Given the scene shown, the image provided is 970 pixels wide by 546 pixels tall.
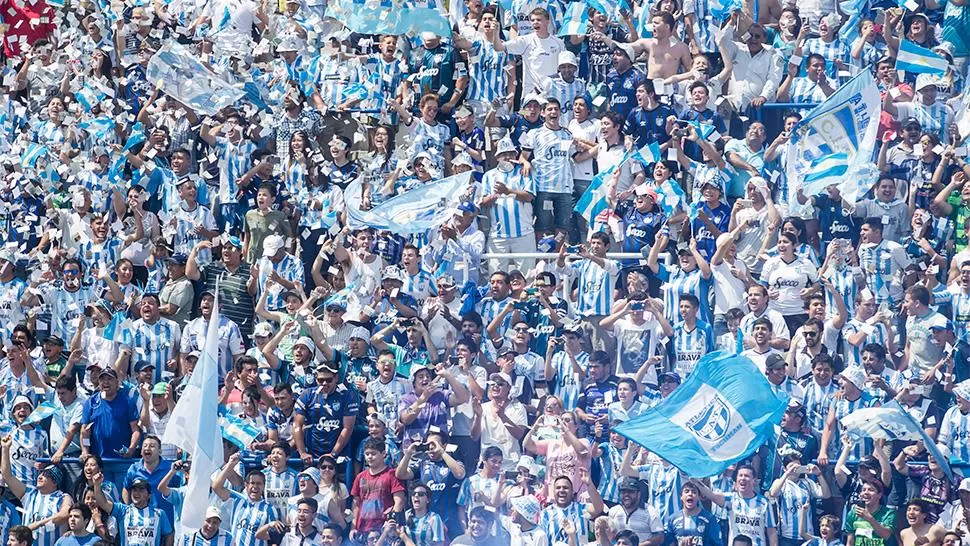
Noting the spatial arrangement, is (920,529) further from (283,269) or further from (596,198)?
(283,269)

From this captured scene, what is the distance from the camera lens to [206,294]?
21.8m

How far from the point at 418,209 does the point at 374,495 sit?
2.82m

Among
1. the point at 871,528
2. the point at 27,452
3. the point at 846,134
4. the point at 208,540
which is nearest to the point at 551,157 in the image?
the point at 846,134

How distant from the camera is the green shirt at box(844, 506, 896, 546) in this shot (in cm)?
1830

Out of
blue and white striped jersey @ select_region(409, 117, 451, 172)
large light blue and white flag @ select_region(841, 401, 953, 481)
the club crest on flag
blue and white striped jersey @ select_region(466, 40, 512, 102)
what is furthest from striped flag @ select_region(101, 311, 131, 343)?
large light blue and white flag @ select_region(841, 401, 953, 481)

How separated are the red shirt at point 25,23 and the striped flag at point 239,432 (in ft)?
23.7

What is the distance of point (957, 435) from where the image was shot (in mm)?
18969

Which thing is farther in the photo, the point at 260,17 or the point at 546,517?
the point at 260,17

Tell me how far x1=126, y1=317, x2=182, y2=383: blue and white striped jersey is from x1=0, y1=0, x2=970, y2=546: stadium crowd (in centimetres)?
3

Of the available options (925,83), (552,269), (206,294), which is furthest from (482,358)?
(925,83)

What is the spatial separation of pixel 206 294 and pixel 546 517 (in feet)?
14.6

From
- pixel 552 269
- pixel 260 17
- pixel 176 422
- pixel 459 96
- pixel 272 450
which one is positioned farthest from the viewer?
pixel 260 17

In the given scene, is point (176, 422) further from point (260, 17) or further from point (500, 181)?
point (260, 17)

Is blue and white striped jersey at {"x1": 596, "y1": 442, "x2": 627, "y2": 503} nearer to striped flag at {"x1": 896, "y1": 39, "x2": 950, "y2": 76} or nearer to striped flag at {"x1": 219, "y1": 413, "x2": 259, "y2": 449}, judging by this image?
striped flag at {"x1": 219, "y1": 413, "x2": 259, "y2": 449}
